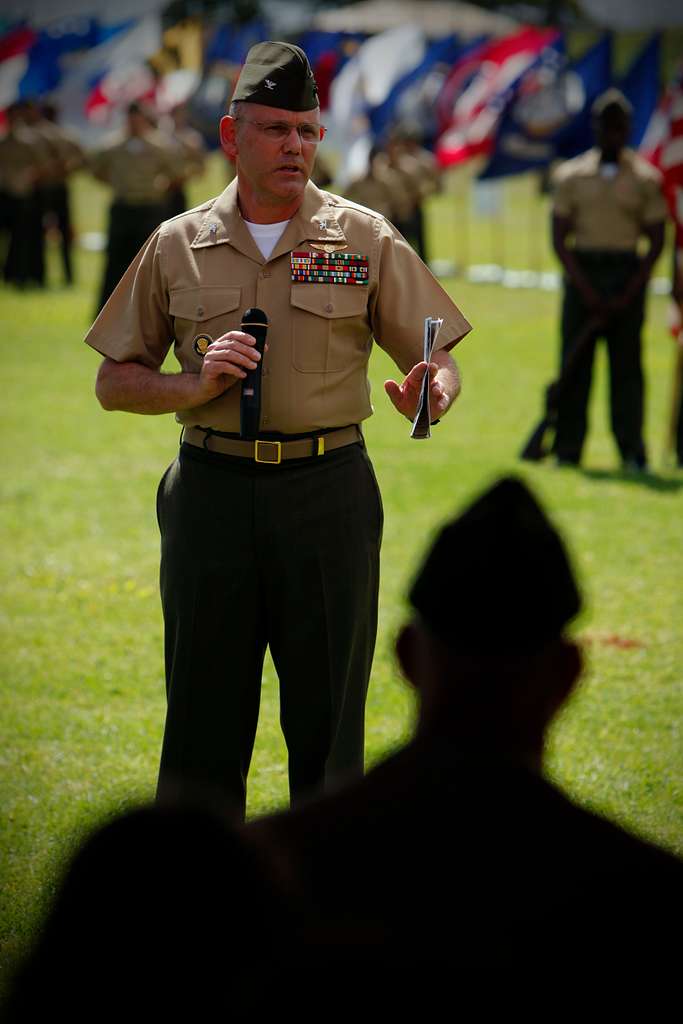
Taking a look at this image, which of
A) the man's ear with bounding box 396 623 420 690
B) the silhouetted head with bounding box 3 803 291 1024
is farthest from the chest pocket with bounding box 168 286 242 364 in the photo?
the silhouetted head with bounding box 3 803 291 1024

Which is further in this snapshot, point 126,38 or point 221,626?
point 126,38

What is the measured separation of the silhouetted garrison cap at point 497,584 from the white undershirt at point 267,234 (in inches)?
86.4

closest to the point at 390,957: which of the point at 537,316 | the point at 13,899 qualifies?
the point at 13,899

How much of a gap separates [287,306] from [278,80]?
0.56 metres

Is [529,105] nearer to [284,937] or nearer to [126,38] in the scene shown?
[126,38]

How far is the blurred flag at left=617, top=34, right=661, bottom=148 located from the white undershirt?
18710 mm

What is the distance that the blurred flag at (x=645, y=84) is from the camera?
2153cm

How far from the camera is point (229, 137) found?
3873 millimetres

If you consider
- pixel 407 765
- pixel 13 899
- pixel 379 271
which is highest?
pixel 379 271

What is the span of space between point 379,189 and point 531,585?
2172 centimetres

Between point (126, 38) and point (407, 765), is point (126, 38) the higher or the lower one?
the higher one

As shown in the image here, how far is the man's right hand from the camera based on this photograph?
360 cm

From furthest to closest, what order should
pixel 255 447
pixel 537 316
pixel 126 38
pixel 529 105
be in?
1. pixel 126 38
2. pixel 529 105
3. pixel 537 316
4. pixel 255 447

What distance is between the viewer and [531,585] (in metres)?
1.72
